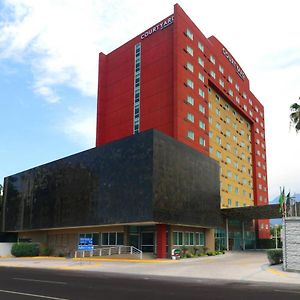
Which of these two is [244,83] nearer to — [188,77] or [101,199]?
[188,77]

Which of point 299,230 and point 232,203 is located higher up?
point 232,203

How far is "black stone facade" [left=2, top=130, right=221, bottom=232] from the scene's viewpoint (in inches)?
1636

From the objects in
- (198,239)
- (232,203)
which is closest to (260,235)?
(232,203)

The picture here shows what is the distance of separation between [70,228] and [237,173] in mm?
39709

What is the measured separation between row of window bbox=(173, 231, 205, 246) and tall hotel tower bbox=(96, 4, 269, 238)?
13.6 metres

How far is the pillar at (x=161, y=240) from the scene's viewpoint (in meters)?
42.6

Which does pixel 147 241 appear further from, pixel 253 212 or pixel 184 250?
pixel 253 212

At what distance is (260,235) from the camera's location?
277 feet

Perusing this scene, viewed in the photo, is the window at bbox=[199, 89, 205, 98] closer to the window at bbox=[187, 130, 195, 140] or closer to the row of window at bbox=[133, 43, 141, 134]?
the window at bbox=[187, 130, 195, 140]

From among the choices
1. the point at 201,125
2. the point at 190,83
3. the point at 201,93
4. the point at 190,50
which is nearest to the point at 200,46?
the point at 190,50

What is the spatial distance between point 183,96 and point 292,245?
121 feet

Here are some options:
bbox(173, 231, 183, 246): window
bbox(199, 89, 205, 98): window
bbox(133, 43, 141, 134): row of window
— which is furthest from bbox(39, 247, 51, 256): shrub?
bbox(199, 89, 205, 98): window

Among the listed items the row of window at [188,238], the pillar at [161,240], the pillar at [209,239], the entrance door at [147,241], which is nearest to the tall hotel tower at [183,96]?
the pillar at [209,239]

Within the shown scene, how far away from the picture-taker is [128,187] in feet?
141
